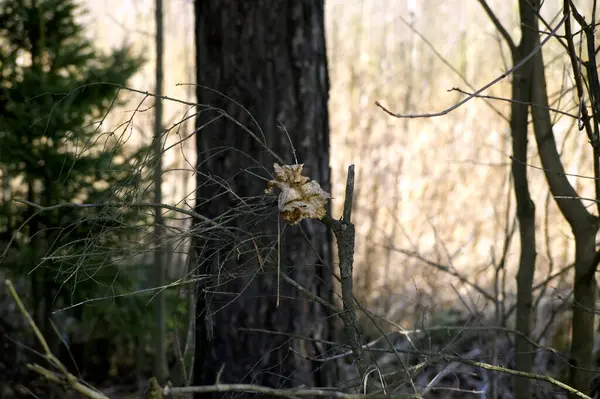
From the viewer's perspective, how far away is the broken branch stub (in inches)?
46.3

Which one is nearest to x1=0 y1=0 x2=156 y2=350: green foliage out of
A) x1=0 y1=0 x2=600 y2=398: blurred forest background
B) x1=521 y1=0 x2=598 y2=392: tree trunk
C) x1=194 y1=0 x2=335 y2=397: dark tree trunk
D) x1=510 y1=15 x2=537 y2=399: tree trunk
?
x1=0 y1=0 x2=600 y2=398: blurred forest background

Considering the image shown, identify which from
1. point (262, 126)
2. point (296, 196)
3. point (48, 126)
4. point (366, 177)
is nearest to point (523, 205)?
point (262, 126)

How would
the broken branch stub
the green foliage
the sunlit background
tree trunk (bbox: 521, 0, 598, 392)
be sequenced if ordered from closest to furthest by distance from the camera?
the broken branch stub → tree trunk (bbox: 521, 0, 598, 392) → the green foliage → the sunlit background

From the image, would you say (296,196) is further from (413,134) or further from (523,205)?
(413,134)

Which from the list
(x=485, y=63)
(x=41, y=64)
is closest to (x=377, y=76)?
(x=485, y=63)

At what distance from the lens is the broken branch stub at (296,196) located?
46.3 inches

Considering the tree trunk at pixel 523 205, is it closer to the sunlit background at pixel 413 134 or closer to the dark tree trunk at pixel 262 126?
the dark tree trunk at pixel 262 126

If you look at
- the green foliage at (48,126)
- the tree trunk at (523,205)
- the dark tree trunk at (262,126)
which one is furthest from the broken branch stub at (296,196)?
the green foliage at (48,126)

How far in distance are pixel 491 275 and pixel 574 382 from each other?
3579 millimetres

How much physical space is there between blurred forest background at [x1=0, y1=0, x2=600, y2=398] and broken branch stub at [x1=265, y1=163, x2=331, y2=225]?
1596 millimetres

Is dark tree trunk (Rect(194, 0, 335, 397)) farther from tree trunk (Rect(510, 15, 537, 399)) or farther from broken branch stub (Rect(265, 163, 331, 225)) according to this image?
broken branch stub (Rect(265, 163, 331, 225))

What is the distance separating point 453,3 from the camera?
20.2 feet

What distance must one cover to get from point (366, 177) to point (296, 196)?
162 inches

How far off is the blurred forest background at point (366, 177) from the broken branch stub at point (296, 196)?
1.60 m
